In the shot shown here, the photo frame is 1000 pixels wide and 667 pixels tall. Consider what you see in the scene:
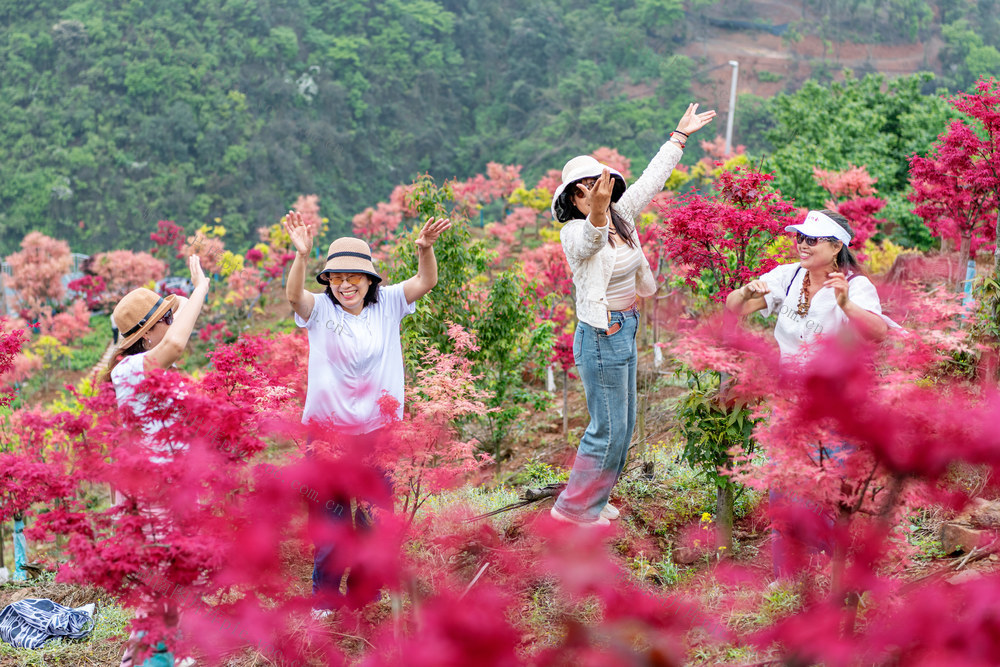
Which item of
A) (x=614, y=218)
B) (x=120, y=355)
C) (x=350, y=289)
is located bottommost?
(x=120, y=355)

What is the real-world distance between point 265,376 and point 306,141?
31.1m

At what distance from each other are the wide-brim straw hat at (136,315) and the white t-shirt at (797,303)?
2.05 meters

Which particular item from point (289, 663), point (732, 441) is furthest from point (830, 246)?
point (289, 663)

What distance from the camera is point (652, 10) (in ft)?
119

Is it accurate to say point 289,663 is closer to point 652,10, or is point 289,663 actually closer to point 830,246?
point 830,246

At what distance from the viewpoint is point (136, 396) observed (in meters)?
2.25

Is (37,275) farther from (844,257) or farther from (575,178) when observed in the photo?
(844,257)

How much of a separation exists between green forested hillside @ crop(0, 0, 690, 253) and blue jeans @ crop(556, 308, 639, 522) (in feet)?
90.0

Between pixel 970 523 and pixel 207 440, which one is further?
pixel 970 523

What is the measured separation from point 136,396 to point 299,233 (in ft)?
2.90

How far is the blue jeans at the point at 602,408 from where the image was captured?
9.80 ft

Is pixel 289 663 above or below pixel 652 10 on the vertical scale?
below

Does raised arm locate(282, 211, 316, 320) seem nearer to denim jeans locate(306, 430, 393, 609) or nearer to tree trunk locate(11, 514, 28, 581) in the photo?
denim jeans locate(306, 430, 393, 609)

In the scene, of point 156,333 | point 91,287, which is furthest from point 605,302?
point 91,287
